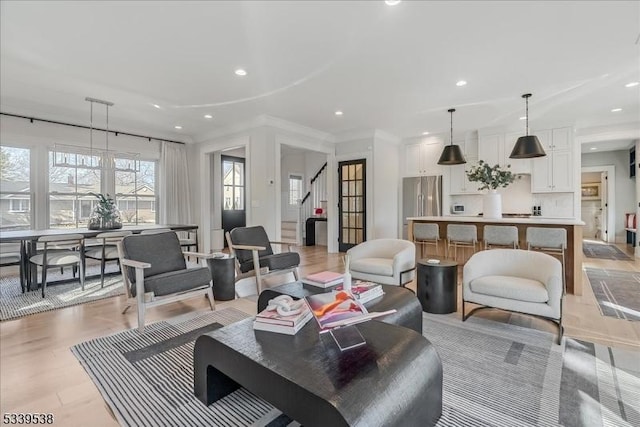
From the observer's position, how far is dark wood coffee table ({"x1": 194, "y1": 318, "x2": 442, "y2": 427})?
116cm

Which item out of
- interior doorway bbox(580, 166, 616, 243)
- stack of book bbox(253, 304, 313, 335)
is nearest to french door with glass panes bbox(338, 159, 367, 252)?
stack of book bbox(253, 304, 313, 335)

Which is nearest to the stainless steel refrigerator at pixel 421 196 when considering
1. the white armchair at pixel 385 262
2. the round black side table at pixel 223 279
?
the white armchair at pixel 385 262

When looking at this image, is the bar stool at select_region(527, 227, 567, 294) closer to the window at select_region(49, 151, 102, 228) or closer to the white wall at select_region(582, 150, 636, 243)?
the white wall at select_region(582, 150, 636, 243)

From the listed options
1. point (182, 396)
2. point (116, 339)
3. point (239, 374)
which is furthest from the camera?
point (116, 339)

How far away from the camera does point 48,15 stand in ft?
8.84

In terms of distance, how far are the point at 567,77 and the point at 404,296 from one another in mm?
3844

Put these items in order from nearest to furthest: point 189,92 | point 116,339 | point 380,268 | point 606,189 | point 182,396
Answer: point 182,396
point 116,339
point 380,268
point 189,92
point 606,189

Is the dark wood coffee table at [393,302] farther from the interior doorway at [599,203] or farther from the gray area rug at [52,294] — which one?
the interior doorway at [599,203]

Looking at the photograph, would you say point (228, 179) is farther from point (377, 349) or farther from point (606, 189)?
point (606, 189)

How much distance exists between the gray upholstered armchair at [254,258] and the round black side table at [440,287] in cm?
172

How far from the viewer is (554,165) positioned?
6.11 metres

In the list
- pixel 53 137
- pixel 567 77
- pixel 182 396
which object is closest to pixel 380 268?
pixel 182 396

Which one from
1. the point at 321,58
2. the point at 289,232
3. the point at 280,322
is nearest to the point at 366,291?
the point at 280,322

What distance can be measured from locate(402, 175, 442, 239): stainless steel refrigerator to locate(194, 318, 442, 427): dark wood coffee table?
19.4 feet
